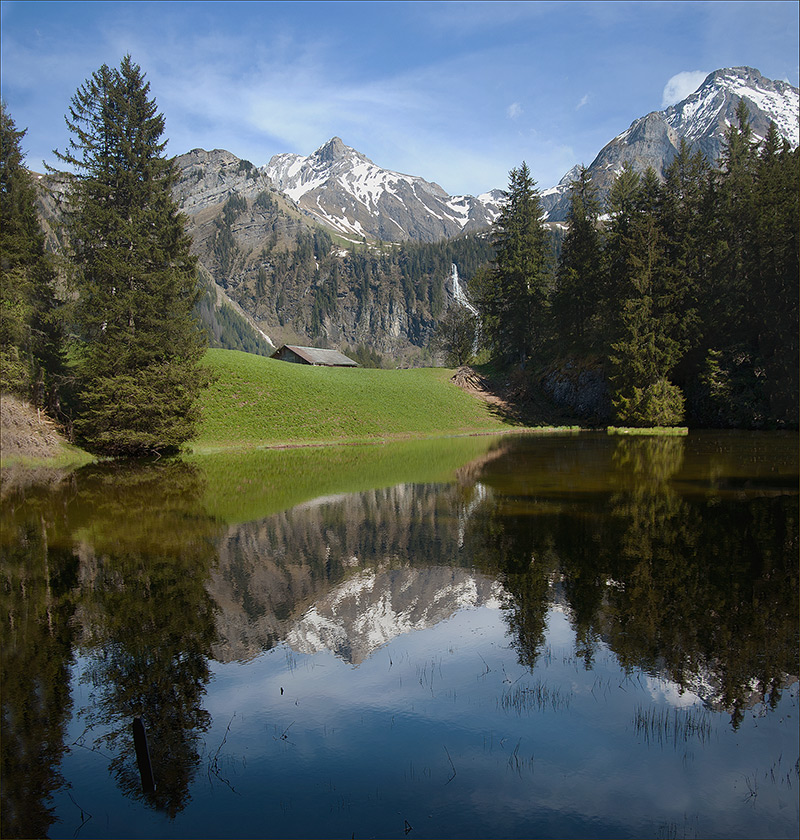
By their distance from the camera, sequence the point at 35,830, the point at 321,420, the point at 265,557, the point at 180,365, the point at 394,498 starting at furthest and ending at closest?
1. the point at 321,420
2. the point at 180,365
3. the point at 394,498
4. the point at 265,557
5. the point at 35,830

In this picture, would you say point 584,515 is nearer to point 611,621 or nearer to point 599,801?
point 611,621

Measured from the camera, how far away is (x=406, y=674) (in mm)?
8125

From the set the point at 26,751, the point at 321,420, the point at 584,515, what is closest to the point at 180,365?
the point at 321,420

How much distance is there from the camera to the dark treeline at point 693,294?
45.6 metres

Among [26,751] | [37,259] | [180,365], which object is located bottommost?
[26,751]

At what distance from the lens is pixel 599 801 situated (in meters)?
5.39

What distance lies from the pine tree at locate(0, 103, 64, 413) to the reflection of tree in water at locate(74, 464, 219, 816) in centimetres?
1588

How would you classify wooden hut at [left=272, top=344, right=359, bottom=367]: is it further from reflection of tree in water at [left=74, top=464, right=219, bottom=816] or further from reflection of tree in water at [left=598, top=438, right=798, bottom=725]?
reflection of tree in water at [left=598, top=438, right=798, bottom=725]

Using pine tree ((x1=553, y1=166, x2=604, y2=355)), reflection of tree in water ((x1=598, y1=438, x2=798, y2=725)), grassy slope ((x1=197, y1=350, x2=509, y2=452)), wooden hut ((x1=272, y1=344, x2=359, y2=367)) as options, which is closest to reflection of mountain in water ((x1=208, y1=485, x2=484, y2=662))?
reflection of tree in water ((x1=598, y1=438, x2=798, y2=725))

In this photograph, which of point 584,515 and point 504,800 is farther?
point 584,515

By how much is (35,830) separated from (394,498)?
52.4ft

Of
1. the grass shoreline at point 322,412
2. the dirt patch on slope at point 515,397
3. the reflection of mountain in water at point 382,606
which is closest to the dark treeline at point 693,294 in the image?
the dirt patch on slope at point 515,397

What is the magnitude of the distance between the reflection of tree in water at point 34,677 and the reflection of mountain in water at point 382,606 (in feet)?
11.0

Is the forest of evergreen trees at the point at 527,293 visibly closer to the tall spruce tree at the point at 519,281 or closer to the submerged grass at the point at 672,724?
the tall spruce tree at the point at 519,281
